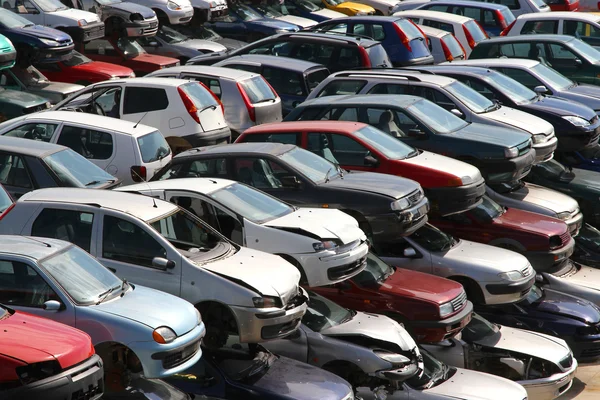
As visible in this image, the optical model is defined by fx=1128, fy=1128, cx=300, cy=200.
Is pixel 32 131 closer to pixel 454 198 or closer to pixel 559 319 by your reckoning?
pixel 454 198

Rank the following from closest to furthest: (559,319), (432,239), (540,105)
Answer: (432,239)
(559,319)
(540,105)

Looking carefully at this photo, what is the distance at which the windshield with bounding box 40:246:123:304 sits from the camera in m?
9.69

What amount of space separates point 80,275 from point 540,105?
11.1m

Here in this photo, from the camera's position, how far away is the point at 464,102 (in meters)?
17.4

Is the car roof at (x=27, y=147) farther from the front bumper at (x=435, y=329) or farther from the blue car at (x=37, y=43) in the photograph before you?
the blue car at (x=37, y=43)

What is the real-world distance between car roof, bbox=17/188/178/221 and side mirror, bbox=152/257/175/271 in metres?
0.47

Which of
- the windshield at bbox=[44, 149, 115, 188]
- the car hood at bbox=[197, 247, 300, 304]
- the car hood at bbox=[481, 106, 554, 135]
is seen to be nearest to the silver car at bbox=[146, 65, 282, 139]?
the car hood at bbox=[481, 106, 554, 135]

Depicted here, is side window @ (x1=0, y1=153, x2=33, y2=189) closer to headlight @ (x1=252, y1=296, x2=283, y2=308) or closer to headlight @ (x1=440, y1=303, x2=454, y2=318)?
headlight @ (x1=252, y1=296, x2=283, y2=308)

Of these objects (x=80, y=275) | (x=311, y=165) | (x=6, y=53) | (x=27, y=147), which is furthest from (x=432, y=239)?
(x=6, y=53)

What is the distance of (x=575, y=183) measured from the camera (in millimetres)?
18109

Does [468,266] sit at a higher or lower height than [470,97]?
lower

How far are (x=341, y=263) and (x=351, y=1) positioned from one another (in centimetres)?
1995

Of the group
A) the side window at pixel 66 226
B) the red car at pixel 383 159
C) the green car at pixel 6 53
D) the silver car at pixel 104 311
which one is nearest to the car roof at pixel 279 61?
the green car at pixel 6 53

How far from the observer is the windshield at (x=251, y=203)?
12195 mm
